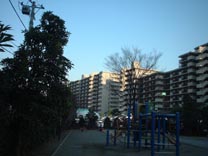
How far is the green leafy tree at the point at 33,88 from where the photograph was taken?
36.8 ft

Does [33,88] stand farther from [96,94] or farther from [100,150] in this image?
[96,94]

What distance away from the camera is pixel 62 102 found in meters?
12.9

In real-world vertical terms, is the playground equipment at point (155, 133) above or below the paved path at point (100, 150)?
above

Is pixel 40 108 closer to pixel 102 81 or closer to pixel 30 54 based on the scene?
pixel 30 54

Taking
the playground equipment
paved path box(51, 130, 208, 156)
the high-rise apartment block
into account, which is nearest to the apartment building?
the high-rise apartment block

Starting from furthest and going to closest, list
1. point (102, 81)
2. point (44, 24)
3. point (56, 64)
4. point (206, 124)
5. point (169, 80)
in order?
→ point (102, 81) → point (169, 80) → point (206, 124) → point (44, 24) → point (56, 64)

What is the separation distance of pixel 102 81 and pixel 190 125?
74564mm

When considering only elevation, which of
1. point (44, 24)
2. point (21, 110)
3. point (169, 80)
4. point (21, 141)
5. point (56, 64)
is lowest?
point (21, 141)

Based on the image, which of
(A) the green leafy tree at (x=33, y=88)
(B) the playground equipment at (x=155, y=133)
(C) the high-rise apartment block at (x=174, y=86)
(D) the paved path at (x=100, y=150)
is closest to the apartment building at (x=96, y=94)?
(C) the high-rise apartment block at (x=174, y=86)

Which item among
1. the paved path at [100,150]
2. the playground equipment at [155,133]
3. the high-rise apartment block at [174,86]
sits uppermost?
the high-rise apartment block at [174,86]

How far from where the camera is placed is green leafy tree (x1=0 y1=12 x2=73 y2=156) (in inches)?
441

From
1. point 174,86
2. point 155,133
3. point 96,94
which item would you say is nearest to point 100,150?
point 155,133

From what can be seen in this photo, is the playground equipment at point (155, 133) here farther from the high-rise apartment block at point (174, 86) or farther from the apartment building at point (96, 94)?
the apartment building at point (96, 94)

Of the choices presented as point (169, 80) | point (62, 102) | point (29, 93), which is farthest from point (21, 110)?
point (169, 80)
